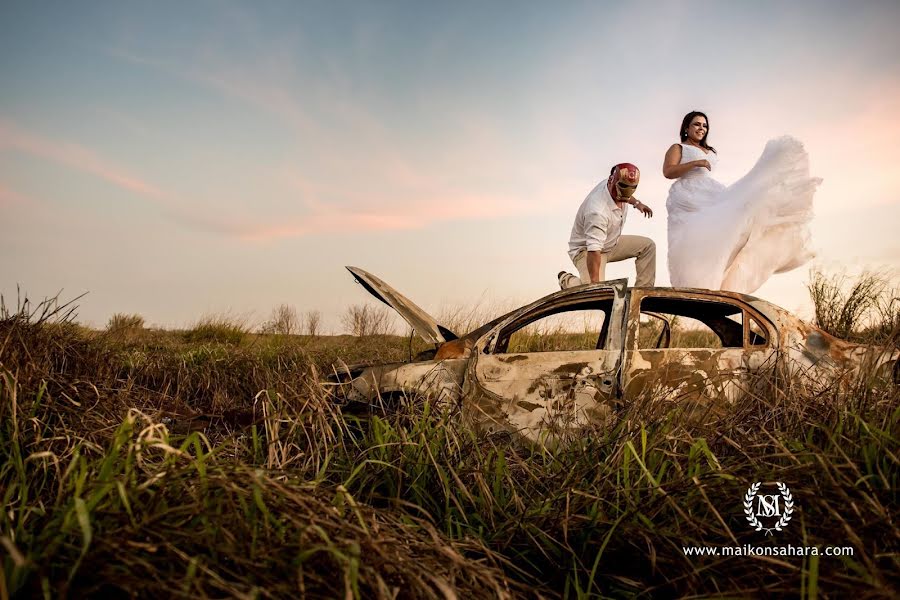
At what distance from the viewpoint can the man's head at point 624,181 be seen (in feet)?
21.8

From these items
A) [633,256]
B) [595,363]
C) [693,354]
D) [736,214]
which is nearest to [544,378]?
[595,363]

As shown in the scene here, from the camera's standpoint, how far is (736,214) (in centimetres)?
665

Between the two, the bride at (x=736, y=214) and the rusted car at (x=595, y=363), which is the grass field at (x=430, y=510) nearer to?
the rusted car at (x=595, y=363)

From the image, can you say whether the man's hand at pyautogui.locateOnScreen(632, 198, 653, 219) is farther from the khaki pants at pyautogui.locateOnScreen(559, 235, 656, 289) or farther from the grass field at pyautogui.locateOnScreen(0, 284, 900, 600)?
the grass field at pyautogui.locateOnScreen(0, 284, 900, 600)

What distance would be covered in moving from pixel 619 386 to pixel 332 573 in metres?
2.95

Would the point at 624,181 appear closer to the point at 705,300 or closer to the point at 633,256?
the point at 633,256

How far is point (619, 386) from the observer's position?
13.4 feet

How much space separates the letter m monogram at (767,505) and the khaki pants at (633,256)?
4.74m

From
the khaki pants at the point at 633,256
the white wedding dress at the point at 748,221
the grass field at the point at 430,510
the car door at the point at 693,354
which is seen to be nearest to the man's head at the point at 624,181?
the khaki pants at the point at 633,256

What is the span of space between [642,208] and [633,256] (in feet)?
1.83

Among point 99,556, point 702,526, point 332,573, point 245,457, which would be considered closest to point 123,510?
point 99,556

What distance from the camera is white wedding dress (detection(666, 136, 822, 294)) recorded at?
6605 millimetres

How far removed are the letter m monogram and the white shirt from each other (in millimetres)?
4737

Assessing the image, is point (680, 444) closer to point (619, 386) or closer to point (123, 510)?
point (619, 386)
